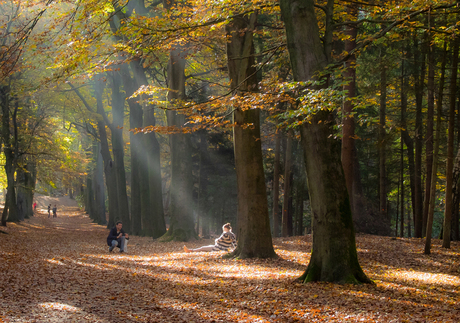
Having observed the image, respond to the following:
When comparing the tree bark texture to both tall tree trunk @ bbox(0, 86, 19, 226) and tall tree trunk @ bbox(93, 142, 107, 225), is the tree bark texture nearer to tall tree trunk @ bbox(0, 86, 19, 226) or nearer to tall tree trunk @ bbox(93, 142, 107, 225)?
tall tree trunk @ bbox(0, 86, 19, 226)

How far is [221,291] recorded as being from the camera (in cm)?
639

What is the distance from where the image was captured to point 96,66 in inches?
326

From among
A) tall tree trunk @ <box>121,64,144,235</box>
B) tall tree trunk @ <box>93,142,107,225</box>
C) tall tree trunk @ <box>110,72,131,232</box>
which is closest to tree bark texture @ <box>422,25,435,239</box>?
tall tree trunk @ <box>121,64,144,235</box>

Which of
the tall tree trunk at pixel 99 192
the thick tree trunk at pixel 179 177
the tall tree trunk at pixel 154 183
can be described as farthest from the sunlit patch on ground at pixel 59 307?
the tall tree trunk at pixel 99 192

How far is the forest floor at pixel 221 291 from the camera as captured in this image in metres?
4.85

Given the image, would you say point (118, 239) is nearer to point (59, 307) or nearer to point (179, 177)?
point (179, 177)

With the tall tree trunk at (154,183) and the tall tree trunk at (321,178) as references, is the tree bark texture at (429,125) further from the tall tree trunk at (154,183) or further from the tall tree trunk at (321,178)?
the tall tree trunk at (154,183)

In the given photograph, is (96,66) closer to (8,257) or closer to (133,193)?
(8,257)

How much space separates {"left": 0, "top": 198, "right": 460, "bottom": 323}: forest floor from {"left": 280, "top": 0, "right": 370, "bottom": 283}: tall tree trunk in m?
0.36

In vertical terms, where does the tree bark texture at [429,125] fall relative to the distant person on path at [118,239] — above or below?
above

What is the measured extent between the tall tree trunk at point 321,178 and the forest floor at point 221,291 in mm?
364

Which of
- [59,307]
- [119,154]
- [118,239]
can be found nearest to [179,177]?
[118,239]

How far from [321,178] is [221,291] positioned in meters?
2.61

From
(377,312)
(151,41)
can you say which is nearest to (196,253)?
(151,41)
